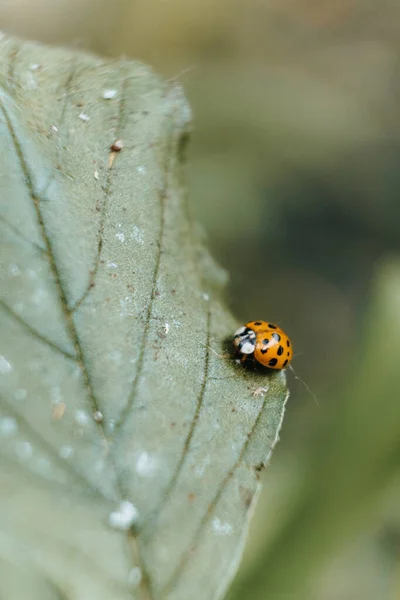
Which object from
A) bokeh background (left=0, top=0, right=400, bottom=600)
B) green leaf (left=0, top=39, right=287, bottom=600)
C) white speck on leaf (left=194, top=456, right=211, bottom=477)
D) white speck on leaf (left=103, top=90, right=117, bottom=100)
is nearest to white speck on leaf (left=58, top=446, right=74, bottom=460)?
green leaf (left=0, top=39, right=287, bottom=600)

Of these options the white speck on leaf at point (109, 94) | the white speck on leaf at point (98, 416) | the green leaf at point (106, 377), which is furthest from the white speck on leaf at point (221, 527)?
the white speck on leaf at point (109, 94)

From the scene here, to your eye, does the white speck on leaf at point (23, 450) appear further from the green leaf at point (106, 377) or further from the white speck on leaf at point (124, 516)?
the white speck on leaf at point (124, 516)

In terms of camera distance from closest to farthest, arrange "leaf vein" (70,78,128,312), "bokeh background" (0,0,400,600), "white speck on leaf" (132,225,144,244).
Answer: "leaf vein" (70,78,128,312)
"white speck on leaf" (132,225,144,244)
"bokeh background" (0,0,400,600)

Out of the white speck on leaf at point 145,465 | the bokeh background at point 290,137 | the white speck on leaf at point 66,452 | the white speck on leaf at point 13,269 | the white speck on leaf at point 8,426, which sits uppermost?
the bokeh background at point 290,137

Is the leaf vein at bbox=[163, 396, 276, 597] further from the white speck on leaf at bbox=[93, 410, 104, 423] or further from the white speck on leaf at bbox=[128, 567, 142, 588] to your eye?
the white speck on leaf at bbox=[93, 410, 104, 423]

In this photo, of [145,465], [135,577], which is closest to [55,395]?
[145,465]

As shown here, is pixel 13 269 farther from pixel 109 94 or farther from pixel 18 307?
→ pixel 109 94

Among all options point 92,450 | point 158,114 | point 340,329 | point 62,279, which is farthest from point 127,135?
point 340,329

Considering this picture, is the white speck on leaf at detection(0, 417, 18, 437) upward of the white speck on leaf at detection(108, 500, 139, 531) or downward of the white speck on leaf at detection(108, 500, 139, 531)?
upward
